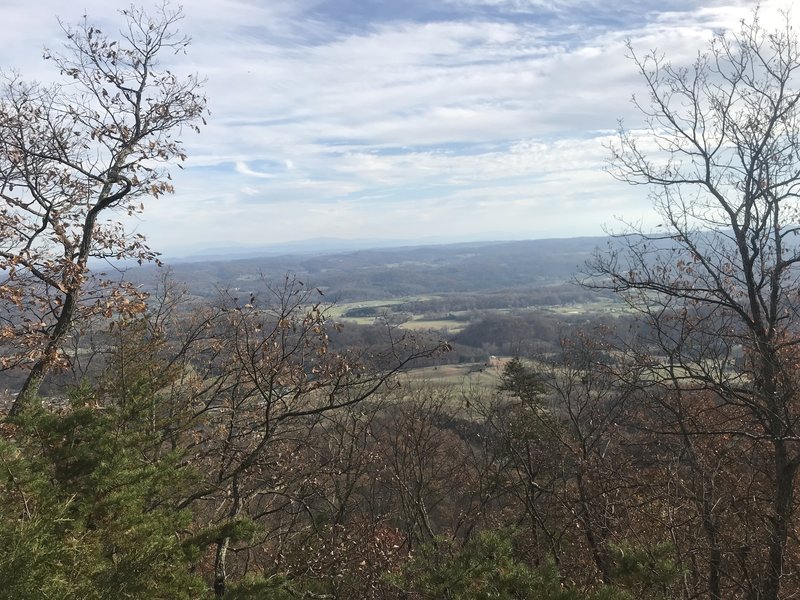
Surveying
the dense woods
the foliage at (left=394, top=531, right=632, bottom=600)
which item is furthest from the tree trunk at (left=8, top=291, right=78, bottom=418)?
the foliage at (left=394, top=531, right=632, bottom=600)

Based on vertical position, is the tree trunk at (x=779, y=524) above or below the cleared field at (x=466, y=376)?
Result: above

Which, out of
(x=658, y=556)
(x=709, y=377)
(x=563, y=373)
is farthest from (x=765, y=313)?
(x=563, y=373)

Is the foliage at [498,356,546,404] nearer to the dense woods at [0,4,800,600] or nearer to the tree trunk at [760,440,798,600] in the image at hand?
the dense woods at [0,4,800,600]

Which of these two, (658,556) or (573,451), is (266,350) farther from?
(573,451)

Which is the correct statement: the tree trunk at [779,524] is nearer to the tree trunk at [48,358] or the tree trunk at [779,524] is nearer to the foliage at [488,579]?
the foliage at [488,579]

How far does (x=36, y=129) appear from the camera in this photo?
295 inches

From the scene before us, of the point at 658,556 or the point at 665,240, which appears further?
the point at 665,240

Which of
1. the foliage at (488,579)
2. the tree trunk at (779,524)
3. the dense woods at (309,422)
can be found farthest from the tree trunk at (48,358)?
the tree trunk at (779,524)

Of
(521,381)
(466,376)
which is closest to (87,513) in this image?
(521,381)

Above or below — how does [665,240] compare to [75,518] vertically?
above

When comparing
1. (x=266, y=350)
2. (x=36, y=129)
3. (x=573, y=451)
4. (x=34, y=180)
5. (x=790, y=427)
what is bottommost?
(x=573, y=451)

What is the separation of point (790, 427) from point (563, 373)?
7552mm

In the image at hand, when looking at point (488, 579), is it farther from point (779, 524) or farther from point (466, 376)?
point (466, 376)

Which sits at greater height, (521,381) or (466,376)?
(521,381)
